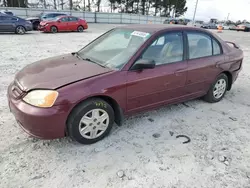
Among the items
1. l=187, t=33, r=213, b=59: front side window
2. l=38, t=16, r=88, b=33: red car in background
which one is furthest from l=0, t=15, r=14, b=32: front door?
l=187, t=33, r=213, b=59: front side window

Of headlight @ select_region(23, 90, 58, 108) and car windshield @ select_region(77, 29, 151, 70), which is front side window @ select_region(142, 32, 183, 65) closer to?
car windshield @ select_region(77, 29, 151, 70)

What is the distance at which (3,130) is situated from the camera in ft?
9.52

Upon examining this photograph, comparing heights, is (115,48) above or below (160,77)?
above

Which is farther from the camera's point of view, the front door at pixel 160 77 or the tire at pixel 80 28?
the tire at pixel 80 28

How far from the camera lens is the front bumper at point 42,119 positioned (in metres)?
2.25

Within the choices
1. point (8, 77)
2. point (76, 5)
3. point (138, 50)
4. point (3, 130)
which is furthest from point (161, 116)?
point (76, 5)

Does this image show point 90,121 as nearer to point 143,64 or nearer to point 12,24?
point 143,64

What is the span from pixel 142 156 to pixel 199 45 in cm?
225

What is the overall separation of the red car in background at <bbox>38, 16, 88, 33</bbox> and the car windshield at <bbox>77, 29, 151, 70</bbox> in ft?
45.9

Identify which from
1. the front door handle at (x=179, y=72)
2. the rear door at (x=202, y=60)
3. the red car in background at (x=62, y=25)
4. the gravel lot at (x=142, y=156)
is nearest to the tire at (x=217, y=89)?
the rear door at (x=202, y=60)

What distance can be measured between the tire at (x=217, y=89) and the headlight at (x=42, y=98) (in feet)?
9.73

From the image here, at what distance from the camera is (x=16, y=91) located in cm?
256

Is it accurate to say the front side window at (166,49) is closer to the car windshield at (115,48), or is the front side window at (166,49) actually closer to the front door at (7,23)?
the car windshield at (115,48)

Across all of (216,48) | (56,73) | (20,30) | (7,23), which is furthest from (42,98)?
(20,30)
